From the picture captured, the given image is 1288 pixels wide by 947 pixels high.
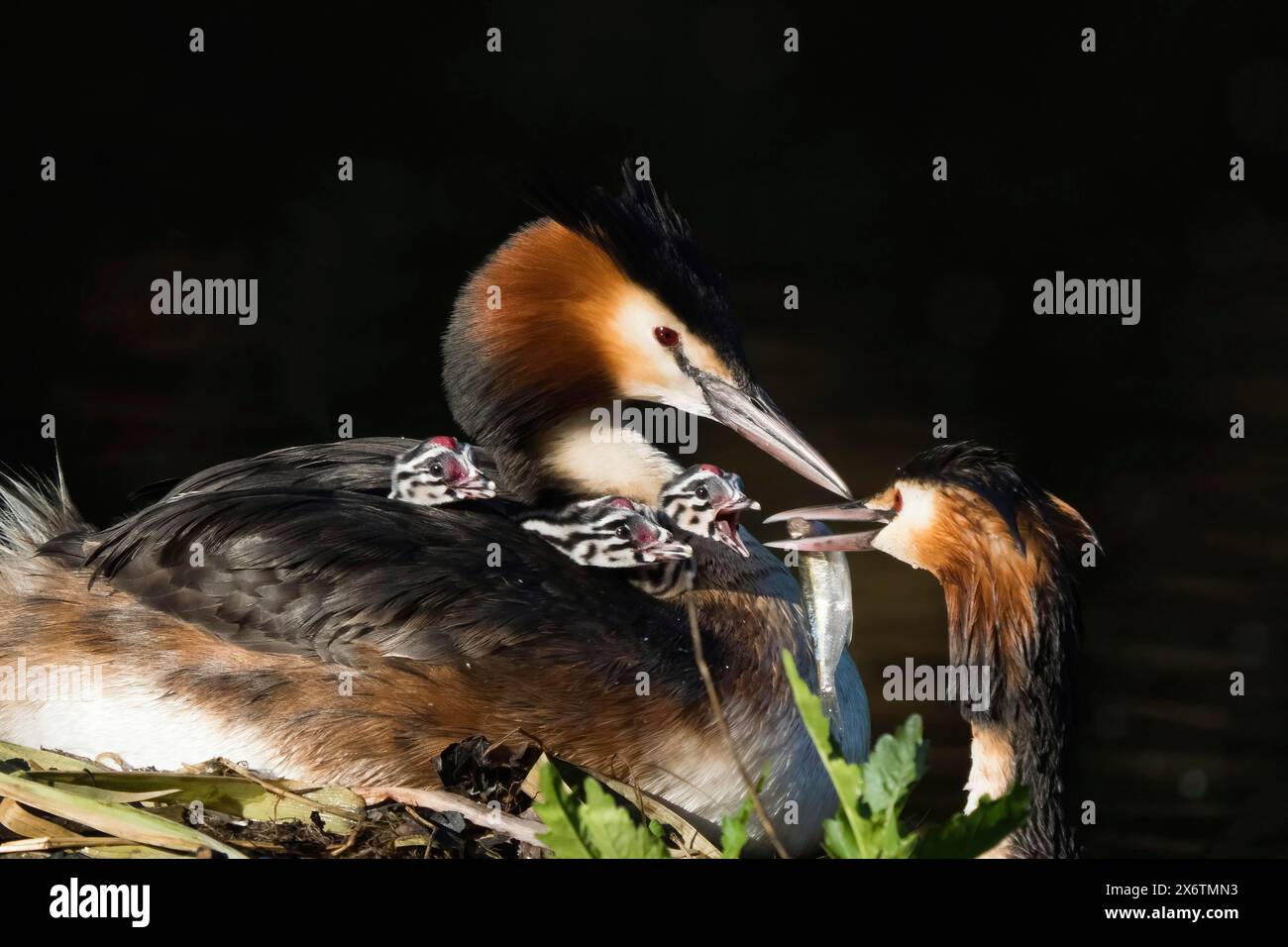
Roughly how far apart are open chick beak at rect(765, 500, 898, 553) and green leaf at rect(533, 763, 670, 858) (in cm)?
100

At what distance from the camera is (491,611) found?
3006 millimetres

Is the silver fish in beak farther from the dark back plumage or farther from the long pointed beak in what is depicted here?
the dark back plumage

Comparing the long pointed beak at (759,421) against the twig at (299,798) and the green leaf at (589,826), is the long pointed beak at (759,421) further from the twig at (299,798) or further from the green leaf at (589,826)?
the green leaf at (589,826)

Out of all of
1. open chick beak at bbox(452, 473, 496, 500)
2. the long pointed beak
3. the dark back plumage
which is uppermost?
the long pointed beak

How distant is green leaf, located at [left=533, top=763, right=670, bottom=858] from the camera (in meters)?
1.87

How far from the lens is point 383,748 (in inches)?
116

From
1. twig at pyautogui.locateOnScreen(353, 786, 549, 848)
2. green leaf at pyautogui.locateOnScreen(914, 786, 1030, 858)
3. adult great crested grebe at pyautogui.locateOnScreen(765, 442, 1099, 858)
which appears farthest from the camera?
adult great crested grebe at pyautogui.locateOnScreen(765, 442, 1099, 858)

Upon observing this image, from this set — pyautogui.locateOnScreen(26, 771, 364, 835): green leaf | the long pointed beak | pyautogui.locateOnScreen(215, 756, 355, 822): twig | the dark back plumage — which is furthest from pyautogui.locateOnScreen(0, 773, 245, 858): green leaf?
the long pointed beak

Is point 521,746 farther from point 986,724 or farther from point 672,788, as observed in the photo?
point 986,724

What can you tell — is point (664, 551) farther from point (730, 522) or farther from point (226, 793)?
point (226, 793)

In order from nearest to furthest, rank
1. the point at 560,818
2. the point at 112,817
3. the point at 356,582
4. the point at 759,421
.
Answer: the point at 560,818 → the point at 112,817 → the point at 356,582 → the point at 759,421

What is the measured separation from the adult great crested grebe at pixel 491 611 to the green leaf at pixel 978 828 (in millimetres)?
1070

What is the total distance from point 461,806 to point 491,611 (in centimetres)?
52

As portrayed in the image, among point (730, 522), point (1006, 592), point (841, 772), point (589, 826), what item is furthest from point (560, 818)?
point (730, 522)
